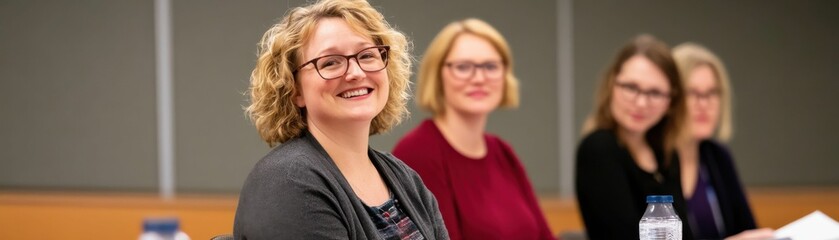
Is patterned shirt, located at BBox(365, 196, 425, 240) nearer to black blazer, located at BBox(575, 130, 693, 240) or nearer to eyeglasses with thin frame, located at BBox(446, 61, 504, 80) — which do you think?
eyeglasses with thin frame, located at BBox(446, 61, 504, 80)

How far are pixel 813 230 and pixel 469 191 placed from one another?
3.47 ft

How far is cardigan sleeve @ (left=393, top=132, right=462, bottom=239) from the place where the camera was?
134 inches

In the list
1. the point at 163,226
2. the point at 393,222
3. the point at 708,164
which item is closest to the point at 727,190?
the point at 708,164

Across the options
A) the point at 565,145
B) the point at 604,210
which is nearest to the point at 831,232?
the point at 604,210

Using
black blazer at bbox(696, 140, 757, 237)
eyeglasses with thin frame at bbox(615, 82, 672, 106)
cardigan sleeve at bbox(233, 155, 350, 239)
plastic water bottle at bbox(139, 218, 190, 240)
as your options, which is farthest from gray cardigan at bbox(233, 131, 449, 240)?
black blazer at bbox(696, 140, 757, 237)

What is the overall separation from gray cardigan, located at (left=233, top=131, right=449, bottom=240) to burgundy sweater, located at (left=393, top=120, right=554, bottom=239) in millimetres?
1112

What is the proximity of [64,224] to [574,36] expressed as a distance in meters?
2.66

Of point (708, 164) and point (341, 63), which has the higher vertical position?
point (341, 63)

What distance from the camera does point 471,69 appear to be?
145 inches

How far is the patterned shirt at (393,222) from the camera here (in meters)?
2.32

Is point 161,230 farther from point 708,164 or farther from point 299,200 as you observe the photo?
point 708,164

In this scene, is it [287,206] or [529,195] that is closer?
[287,206]

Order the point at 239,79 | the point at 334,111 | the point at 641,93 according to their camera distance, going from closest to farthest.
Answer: the point at 334,111
the point at 641,93
the point at 239,79

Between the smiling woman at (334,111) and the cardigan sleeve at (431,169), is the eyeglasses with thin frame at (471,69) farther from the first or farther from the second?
the smiling woman at (334,111)
